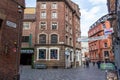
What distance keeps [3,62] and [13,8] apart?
3.26 meters

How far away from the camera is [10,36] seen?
11.2 m

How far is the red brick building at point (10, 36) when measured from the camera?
33.9 feet

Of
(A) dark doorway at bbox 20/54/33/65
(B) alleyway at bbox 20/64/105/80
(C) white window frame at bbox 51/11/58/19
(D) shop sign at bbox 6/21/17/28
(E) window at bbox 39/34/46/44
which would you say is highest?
(C) white window frame at bbox 51/11/58/19

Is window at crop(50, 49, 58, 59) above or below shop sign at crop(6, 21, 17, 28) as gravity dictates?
below

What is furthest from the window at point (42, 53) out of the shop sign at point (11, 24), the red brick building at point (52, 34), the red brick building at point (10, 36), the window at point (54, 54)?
the shop sign at point (11, 24)

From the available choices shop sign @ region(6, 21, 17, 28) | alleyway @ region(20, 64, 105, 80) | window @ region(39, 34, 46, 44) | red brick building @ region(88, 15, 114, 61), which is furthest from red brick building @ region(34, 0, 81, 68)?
shop sign @ region(6, 21, 17, 28)

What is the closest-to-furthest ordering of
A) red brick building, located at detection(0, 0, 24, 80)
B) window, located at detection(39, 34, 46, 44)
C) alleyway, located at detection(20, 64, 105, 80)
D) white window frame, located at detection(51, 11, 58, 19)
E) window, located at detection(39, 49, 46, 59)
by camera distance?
red brick building, located at detection(0, 0, 24, 80) → alleyway, located at detection(20, 64, 105, 80) → window, located at detection(39, 49, 46, 59) → window, located at detection(39, 34, 46, 44) → white window frame, located at detection(51, 11, 58, 19)

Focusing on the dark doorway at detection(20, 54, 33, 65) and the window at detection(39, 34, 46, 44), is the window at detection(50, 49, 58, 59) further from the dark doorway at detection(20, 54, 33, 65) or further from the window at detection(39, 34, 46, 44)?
the dark doorway at detection(20, 54, 33, 65)

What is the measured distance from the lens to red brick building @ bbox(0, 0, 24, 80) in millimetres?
10320

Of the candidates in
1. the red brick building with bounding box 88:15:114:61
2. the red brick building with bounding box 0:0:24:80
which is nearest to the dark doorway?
the red brick building with bounding box 88:15:114:61

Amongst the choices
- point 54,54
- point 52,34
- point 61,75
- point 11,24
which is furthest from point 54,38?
point 11,24

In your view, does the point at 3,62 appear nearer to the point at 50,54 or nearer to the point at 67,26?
the point at 50,54

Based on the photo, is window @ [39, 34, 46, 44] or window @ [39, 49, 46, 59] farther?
window @ [39, 34, 46, 44]

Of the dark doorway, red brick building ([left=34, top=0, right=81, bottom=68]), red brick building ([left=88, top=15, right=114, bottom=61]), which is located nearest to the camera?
red brick building ([left=34, top=0, right=81, bottom=68])
